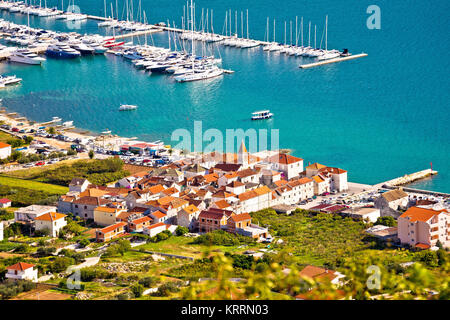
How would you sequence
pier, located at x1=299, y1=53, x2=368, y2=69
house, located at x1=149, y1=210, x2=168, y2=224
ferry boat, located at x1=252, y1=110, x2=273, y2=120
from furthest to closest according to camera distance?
pier, located at x1=299, y1=53, x2=368, y2=69, ferry boat, located at x1=252, y1=110, x2=273, y2=120, house, located at x1=149, y1=210, x2=168, y2=224

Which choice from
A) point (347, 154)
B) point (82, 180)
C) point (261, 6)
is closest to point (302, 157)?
point (347, 154)

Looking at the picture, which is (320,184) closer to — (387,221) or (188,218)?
(387,221)

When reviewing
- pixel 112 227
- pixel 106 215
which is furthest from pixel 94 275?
pixel 106 215

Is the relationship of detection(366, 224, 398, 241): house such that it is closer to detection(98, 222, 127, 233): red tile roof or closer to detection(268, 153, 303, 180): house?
detection(268, 153, 303, 180): house

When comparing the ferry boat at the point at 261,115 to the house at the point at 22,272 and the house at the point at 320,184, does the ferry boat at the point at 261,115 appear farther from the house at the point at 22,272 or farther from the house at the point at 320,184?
the house at the point at 22,272

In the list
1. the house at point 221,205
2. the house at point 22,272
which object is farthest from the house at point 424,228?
the house at point 22,272

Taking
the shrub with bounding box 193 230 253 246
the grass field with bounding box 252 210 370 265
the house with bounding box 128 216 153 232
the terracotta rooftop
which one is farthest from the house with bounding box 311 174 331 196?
the terracotta rooftop
